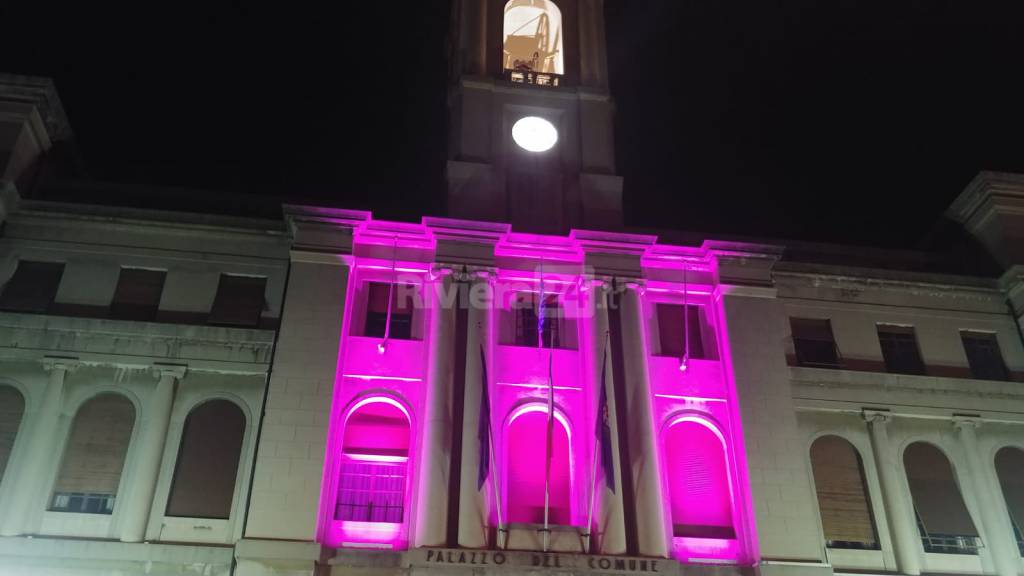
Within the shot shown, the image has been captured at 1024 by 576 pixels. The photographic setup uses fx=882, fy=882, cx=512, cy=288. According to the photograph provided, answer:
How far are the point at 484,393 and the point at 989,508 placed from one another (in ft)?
50.3

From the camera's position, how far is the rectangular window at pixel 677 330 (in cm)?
2734

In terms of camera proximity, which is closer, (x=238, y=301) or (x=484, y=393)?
(x=484, y=393)

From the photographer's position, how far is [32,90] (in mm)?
27859

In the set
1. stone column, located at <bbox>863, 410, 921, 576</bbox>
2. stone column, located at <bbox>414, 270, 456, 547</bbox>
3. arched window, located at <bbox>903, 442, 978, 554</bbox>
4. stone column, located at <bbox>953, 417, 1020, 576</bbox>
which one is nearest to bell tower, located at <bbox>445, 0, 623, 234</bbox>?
stone column, located at <bbox>414, 270, 456, 547</bbox>

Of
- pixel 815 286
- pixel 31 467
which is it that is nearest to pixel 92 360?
pixel 31 467

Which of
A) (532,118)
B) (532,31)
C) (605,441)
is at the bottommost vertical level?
(605,441)

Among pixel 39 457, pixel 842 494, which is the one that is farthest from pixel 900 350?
A: pixel 39 457

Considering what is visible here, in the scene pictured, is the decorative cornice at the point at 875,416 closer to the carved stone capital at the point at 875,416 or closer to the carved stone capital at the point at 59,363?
the carved stone capital at the point at 875,416

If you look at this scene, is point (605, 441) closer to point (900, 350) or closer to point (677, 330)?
point (677, 330)

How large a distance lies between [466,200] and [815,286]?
11.9m

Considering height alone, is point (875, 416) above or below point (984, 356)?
below

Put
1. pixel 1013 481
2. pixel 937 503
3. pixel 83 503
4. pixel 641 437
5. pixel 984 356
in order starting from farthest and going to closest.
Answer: pixel 984 356
pixel 1013 481
pixel 937 503
pixel 641 437
pixel 83 503

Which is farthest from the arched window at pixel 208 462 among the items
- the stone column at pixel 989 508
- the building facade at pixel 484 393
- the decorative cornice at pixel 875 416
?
the stone column at pixel 989 508

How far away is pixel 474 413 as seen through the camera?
24.2m
